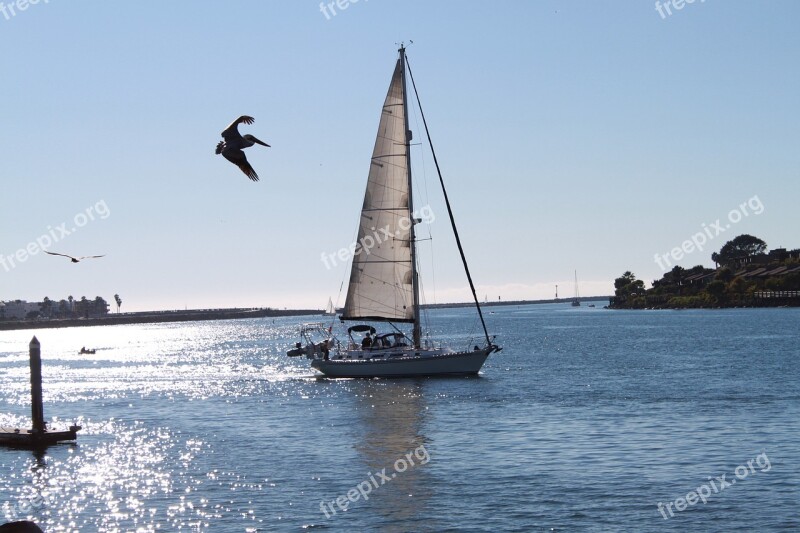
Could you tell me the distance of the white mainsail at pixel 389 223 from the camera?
224ft

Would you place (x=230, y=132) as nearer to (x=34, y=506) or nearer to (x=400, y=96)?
(x=34, y=506)

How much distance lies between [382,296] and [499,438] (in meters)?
27.6

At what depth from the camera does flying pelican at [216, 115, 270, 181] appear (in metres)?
18.4

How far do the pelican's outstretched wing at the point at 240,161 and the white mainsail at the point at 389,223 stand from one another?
49.5 metres

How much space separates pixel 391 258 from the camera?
225 ft

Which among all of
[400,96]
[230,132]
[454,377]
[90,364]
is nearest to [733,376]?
[454,377]

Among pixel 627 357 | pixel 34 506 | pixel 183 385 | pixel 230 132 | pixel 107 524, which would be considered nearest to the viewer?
pixel 230 132

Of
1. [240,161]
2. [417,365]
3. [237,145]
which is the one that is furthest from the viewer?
[417,365]

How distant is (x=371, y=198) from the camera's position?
68812 millimetres

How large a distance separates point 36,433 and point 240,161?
102 feet
